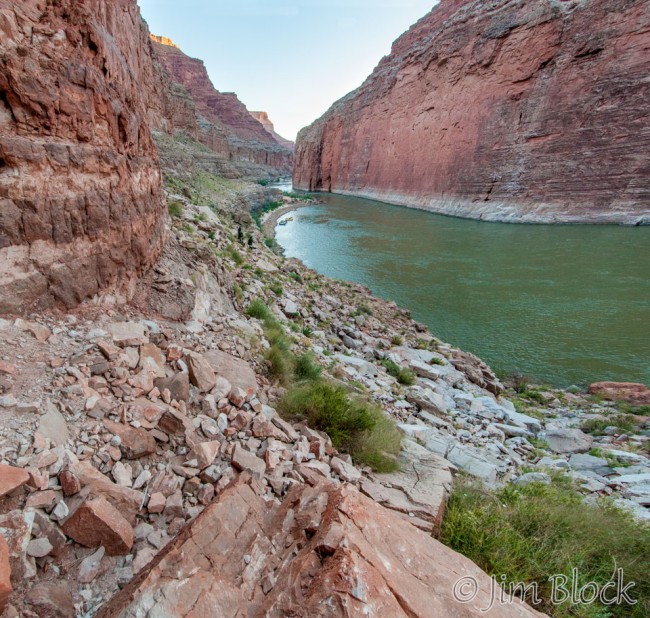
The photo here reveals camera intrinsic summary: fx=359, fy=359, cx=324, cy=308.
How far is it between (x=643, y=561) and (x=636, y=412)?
588 centimetres

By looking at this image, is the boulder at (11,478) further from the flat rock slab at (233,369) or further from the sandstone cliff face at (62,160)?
the flat rock slab at (233,369)

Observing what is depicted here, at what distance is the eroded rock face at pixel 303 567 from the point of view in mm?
1429

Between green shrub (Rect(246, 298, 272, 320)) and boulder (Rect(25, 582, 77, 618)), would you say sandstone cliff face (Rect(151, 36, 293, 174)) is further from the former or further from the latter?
boulder (Rect(25, 582, 77, 618))

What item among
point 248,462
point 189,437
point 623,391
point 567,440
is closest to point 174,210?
point 189,437

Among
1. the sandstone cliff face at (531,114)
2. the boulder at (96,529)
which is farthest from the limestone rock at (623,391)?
the sandstone cliff face at (531,114)

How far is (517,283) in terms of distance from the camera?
15.6 meters

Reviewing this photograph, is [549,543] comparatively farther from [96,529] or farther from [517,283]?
[517,283]

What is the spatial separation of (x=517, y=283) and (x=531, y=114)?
2060cm

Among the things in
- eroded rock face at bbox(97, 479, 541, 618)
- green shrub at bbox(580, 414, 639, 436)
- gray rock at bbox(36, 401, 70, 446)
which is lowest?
green shrub at bbox(580, 414, 639, 436)

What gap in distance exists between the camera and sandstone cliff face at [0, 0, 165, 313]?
2557mm

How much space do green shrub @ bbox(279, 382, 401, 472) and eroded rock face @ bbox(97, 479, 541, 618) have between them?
1.27 m

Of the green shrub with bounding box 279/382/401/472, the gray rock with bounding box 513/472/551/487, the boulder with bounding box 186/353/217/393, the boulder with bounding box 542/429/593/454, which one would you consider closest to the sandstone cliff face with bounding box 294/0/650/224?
the boulder with bounding box 542/429/593/454

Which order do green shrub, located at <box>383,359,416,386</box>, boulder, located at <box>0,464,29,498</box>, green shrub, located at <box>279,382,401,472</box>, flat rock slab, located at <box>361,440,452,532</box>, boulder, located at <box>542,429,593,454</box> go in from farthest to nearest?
green shrub, located at <box>383,359,416,386</box> → boulder, located at <box>542,429,593,454</box> → green shrub, located at <box>279,382,401,472</box> → flat rock slab, located at <box>361,440,452,532</box> → boulder, located at <box>0,464,29,498</box>

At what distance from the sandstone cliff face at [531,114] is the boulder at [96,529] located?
1248 inches
